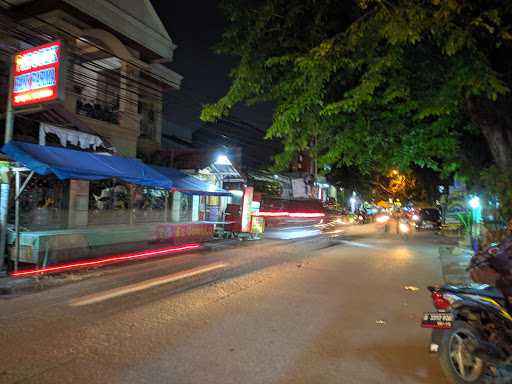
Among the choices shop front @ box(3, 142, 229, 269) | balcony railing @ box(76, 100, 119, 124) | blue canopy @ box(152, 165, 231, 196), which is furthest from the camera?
balcony railing @ box(76, 100, 119, 124)

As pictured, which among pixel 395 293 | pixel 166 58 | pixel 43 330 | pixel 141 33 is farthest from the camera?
pixel 166 58

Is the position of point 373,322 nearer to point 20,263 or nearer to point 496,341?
point 496,341

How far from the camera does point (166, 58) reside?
2131 cm

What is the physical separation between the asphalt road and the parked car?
23.0 m

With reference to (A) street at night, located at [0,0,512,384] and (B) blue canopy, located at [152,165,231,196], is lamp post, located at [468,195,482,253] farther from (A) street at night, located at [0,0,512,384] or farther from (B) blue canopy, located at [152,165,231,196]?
(B) blue canopy, located at [152,165,231,196]

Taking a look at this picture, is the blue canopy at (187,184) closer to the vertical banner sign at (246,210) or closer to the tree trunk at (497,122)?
the vertical banner sign at (246,210)

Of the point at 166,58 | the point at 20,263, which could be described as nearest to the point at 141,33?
Answer: the point at 166,58

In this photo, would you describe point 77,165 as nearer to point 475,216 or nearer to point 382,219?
point 475,216

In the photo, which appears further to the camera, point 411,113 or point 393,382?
point 411,113

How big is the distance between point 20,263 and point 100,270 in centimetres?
239

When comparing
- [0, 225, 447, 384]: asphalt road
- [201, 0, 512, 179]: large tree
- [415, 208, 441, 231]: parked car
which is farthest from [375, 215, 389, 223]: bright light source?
[201, 0, 512, 179]: large tree

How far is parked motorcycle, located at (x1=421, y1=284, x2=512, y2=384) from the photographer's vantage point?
13.2 feet

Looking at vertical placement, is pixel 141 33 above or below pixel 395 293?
above

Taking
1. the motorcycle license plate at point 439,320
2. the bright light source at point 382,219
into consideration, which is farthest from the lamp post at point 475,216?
the bright light source at point 382,219
